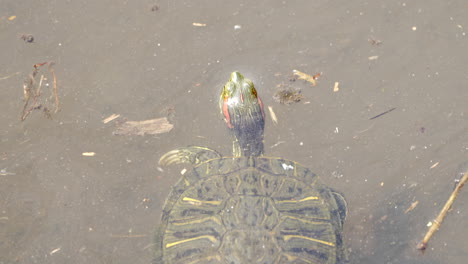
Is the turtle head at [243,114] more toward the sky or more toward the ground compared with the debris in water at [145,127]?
more toward the sky

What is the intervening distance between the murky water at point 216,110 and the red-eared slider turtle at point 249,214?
0.73 ft

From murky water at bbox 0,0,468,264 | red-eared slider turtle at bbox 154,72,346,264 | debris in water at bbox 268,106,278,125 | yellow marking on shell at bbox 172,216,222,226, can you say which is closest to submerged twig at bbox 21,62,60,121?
murky water at bbox 0,0,468,264

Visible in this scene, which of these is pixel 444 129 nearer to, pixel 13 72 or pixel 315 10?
pixel 315 10

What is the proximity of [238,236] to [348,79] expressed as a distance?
215cm

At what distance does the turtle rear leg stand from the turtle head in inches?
9.4

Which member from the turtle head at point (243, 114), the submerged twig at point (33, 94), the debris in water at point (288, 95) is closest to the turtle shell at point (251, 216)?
the turtle head at point (243, 114)

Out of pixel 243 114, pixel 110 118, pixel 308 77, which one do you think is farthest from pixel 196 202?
pixel 308 77

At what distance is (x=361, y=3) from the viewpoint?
4957 mm

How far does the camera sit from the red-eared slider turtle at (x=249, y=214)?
3.28m

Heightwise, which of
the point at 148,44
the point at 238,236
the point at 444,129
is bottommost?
the point at 238,236

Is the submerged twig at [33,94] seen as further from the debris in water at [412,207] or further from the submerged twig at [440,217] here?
the submerged twig at [440,217]

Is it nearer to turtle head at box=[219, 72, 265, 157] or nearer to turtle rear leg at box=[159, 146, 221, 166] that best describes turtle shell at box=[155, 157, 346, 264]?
turtle rear leg at box=[159, 146, 221, 166]

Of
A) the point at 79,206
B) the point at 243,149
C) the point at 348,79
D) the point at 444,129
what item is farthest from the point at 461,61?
the point at 79,206

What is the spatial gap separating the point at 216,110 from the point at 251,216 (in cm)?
143
